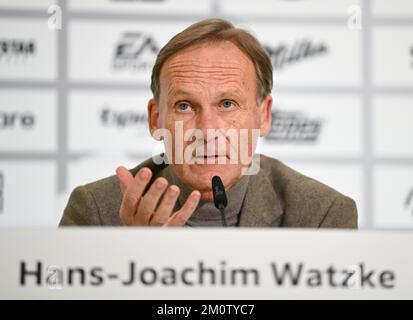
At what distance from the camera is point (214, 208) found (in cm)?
172

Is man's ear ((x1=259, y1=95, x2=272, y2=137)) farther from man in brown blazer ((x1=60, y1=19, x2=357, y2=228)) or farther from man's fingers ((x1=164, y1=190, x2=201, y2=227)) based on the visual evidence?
man's fingers ((x1=164, y1=190, x2=201, y2=227))

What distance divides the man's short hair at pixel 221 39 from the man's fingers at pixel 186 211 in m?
0.32

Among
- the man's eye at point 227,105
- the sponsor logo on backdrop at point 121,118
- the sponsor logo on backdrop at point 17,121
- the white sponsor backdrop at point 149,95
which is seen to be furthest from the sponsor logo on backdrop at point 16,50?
the man's eye at point 227,105

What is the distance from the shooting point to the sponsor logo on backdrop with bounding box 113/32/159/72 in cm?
176

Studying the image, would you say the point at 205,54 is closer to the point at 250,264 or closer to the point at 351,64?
the point at 351,64

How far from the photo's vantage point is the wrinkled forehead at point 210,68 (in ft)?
5.57

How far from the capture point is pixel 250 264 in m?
1.75

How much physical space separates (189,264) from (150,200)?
0.24 m

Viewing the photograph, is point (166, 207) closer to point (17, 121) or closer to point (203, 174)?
point (203, 174)

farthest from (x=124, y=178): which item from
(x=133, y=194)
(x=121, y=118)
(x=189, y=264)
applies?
(x=189, y=264)

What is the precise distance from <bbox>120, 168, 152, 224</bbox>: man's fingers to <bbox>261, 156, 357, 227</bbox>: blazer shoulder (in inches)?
14.2

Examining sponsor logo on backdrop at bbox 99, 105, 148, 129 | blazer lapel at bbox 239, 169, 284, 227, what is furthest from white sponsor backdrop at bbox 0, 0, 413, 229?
blazer lapel at bbox 239, 169, 284, 227
